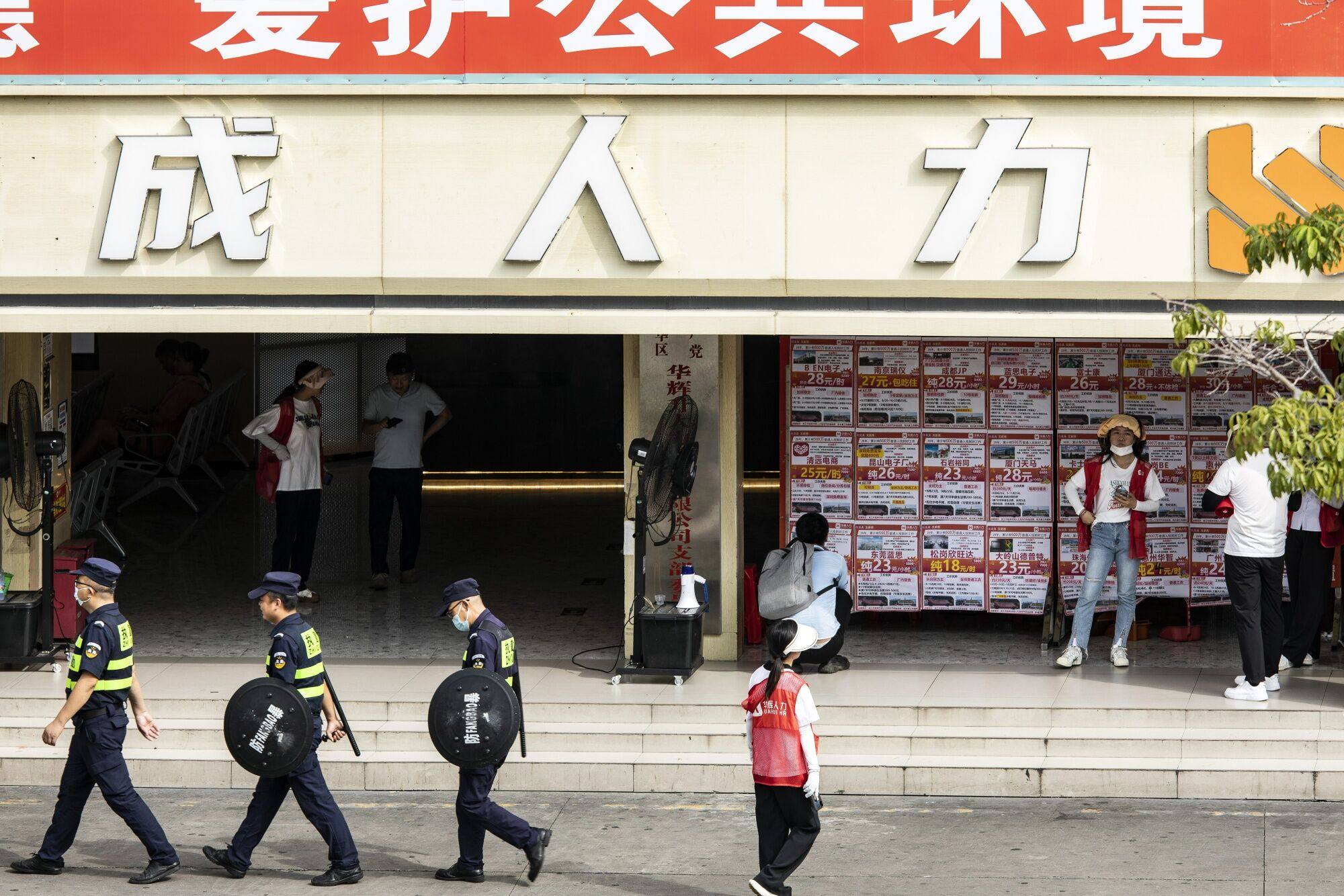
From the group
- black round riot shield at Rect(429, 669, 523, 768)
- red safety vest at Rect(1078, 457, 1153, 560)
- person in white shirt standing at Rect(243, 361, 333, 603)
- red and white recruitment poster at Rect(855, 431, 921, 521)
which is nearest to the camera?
black round riot shield at Rect(429, 669, 523, 768)

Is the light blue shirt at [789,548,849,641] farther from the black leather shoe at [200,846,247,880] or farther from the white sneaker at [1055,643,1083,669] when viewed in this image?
the black leather shoe at [200,846,247,880]

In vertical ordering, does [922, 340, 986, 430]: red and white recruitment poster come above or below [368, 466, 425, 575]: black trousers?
above

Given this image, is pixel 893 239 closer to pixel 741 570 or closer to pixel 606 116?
pixel 606 116

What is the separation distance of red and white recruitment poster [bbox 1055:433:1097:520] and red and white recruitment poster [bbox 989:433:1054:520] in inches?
2.6

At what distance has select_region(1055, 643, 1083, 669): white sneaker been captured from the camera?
36.0 feet

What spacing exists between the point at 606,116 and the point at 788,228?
1286 mm

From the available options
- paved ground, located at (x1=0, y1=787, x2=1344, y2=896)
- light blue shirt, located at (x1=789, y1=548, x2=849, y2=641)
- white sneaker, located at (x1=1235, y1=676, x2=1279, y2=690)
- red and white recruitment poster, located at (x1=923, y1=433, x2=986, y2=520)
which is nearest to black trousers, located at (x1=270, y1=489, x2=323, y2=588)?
paved ground, located at (x1=0, y1=787, x2=1344, y2=896)

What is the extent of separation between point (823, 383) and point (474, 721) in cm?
508

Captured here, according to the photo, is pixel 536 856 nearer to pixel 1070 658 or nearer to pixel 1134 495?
pixel 1070 658

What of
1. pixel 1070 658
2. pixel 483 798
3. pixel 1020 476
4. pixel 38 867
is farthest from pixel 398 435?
pixel 483 798

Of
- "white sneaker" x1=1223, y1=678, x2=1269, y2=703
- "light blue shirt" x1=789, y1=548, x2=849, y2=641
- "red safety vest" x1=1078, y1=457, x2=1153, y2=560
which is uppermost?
"red safety vest" x1=1078, y1=457, x2=1153, y2=560

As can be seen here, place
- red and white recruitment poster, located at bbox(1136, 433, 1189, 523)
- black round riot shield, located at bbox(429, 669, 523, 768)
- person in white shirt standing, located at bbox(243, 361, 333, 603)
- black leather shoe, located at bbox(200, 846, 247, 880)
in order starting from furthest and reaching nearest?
person in white shirt standing, located at bbox(243, 361, 333, 603) → red and white recruitment poster, located at bbox(1136, 433, 1189, 523) → black leather shoe, located at bbox(200, 846, 247, 880) → black round riot shield, located at bbox(429, 669, 523, 768)

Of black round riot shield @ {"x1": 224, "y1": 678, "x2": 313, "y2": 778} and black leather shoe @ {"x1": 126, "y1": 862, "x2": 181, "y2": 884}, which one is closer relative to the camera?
black round riot shield @ {"x1": 224, "y1": 678, "x2": 313, "y2": 778}

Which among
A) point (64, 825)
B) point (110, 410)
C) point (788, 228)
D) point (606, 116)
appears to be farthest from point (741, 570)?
point (110, 410)
